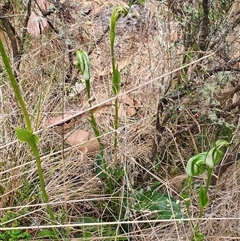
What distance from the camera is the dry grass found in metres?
1.32

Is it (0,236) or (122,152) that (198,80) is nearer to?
(122,152)

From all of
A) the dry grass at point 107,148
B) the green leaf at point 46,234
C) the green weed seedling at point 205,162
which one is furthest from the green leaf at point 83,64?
the green leaf at point 46,234

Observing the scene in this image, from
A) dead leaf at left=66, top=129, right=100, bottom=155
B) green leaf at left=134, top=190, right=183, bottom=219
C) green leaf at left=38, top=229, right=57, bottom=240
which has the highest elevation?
dead leaf at left=66, top=129, right=100, bottom=155

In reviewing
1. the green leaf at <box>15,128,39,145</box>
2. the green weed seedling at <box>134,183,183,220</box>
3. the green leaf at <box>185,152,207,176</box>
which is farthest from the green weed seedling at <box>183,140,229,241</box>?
the green leaf at <box>15,128,39,145</box>

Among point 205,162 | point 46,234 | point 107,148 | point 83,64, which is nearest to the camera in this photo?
point 205,162

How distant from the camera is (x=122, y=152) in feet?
4.53

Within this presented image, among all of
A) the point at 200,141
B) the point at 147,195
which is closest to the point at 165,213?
the point at 147,195

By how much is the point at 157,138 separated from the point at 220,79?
261mm

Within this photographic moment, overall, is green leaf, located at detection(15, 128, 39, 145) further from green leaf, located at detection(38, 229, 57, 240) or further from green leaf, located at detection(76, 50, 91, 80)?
green leaf, located at detection(38, 229, 57, 240)

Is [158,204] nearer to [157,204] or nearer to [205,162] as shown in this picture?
[157,204]

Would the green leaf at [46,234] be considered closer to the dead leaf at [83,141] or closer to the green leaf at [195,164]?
the dead leaf at [83,141]

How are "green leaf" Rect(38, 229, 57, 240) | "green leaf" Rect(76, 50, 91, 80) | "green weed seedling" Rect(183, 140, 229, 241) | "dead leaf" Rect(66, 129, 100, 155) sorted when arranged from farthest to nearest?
"dead leaf" Rect(66, 129, 100, 155) < "green leaf" Rect(38, 229, 57, 240) < "green leaf" Rect(76, 50, 91, 80) < "green weed seedling" Rect(183, 140, 229, 241)

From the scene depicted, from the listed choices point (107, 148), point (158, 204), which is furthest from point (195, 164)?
point (107, 148)

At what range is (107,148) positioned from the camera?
1.45 m
